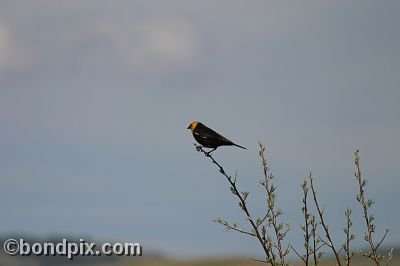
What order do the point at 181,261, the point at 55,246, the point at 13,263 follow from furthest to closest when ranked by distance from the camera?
the point at 13,263 < the point at 181,261 < the point at 55,246

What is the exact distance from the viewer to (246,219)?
302 inches

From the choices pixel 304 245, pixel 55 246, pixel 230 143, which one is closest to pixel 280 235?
pixel 304 245

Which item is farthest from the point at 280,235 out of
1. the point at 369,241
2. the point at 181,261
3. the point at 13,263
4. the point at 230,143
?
the point at 13,263

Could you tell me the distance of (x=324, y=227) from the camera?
749 centimetres

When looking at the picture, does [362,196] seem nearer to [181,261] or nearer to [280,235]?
[280,235]

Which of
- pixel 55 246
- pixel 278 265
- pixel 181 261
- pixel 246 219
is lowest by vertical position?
pixel 278 265

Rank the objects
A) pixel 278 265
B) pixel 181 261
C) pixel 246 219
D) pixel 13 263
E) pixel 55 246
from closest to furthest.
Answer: pixel 278 265 < pixel 246 219 < pixel 55 246 < pixel 181 261 < pixel 13 263

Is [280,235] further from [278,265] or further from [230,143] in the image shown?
[230,143]

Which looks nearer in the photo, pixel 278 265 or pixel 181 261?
pixel 278 265

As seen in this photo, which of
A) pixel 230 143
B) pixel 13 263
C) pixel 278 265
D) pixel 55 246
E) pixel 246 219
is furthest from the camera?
pixel 13 263

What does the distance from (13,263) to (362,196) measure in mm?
202502

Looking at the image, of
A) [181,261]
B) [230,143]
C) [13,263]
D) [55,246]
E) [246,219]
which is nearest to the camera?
[246,219]

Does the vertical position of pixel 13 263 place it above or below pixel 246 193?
above

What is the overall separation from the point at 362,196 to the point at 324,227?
24.2 inches
